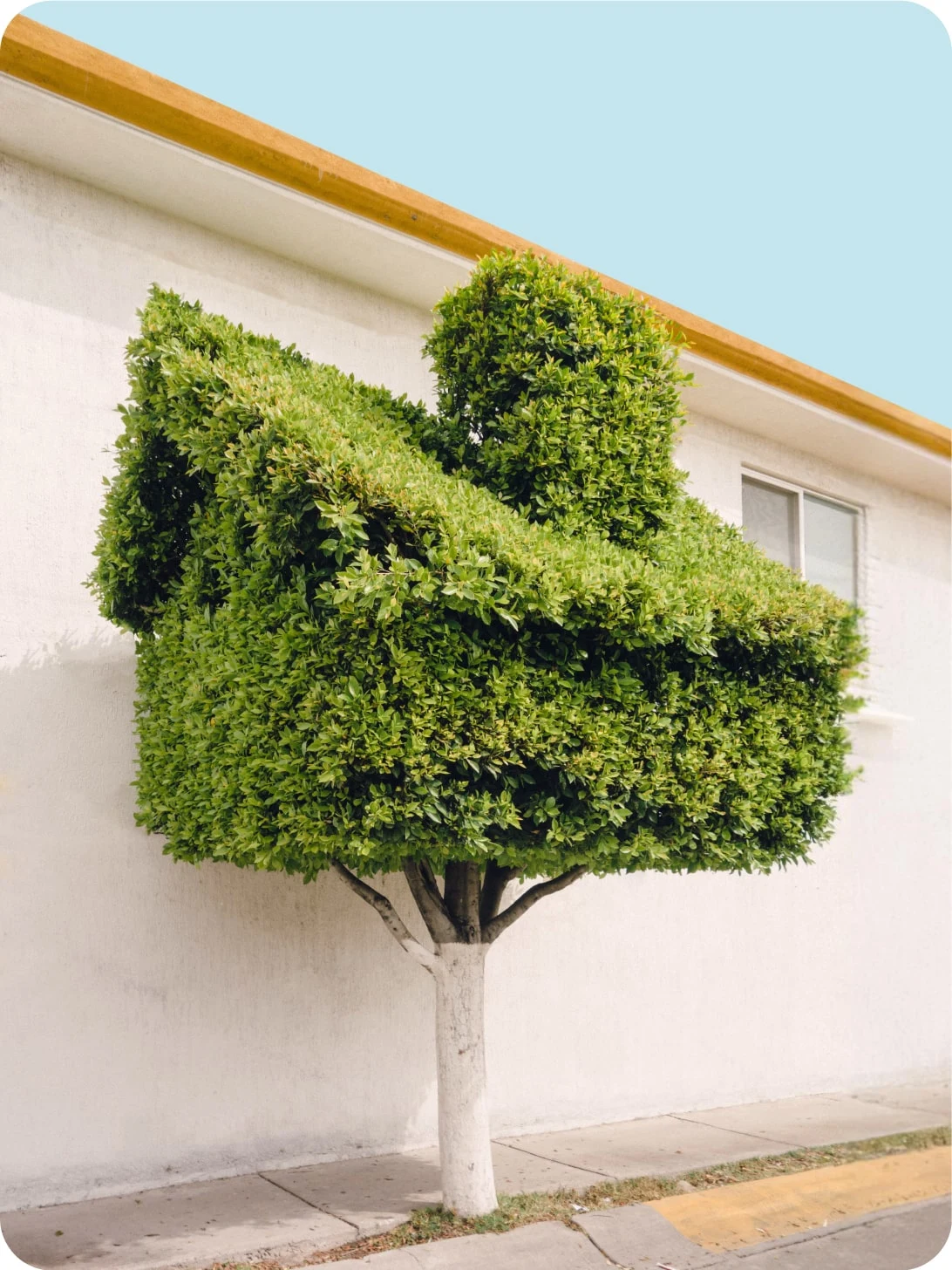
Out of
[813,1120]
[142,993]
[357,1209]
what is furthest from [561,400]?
[813,1120]

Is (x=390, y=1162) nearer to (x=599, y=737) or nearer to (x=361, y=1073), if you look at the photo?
(x=361, y=1073)

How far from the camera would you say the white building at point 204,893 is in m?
5.70

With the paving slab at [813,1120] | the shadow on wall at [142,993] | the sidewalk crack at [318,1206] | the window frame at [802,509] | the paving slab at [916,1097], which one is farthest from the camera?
the window frame at [802,509]

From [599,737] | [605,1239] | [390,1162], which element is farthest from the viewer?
[390,1162]

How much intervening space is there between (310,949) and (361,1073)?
2.57ft

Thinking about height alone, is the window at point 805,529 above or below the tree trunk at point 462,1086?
above

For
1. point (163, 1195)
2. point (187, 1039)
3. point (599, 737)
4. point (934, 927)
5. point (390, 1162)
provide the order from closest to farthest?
1. point (599, 737)
2. point (163, 1195)
3. point (187, 1039)
4. point (390, 1162)
5. point (934, 927)

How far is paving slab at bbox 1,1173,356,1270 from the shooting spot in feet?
15.8

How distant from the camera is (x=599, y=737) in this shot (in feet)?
15.3

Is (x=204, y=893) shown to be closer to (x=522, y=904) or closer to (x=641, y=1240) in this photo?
(x=522, y=904)

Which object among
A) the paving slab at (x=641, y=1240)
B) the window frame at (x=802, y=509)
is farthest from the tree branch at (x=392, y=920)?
the window frame at (x=802, y=509)

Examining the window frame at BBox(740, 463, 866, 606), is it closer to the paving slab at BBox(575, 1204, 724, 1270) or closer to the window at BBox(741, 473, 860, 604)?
the window at BBox(741, 473, 860, 604)

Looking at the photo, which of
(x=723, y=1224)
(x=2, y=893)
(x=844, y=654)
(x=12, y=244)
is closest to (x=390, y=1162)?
(x=723, y=1224)

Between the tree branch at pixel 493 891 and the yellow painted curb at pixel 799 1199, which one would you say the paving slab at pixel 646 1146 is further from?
the tree branch at pixel 493 891
